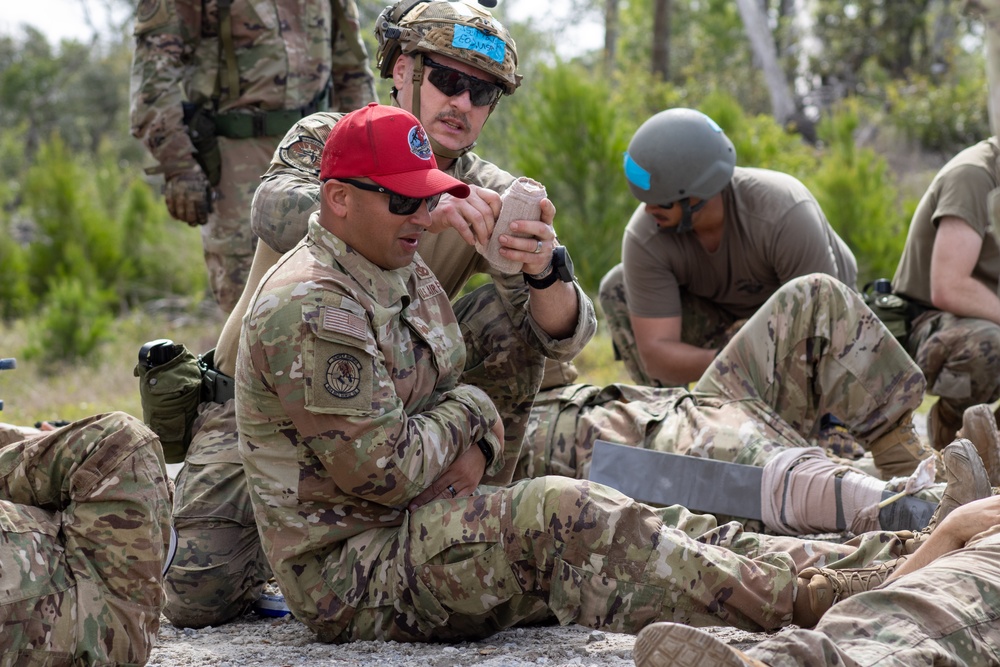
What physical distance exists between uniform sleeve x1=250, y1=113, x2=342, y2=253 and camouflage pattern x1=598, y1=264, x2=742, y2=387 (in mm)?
2254

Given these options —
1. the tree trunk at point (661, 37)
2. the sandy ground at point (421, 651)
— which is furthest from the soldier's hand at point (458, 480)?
the tree trunk at point (661, 37)

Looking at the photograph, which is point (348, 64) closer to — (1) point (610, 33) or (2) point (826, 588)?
(2) point (826, 588)

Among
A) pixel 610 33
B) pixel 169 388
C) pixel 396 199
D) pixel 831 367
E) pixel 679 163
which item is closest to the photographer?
pixel 396 199

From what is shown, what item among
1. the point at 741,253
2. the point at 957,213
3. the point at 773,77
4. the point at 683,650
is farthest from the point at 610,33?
the point at 683,650

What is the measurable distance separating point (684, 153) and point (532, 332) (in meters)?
1.74

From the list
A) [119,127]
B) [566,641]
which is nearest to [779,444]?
[566,641]

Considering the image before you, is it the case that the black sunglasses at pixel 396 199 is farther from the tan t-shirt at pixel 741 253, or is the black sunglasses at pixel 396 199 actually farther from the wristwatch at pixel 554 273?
the tan t-shirt at pixel 741 253

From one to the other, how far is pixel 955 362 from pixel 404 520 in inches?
139

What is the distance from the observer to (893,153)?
72.8 ft

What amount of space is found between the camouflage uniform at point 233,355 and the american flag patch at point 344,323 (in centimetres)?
85

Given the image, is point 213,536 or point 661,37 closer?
point 213,536

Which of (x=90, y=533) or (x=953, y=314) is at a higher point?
(x=90, y=533)

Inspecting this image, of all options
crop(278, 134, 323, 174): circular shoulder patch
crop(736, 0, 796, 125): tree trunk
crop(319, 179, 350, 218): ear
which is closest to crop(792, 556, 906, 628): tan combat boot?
crop(319, 179, 350, 218): ear

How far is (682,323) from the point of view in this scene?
19.6 feet
